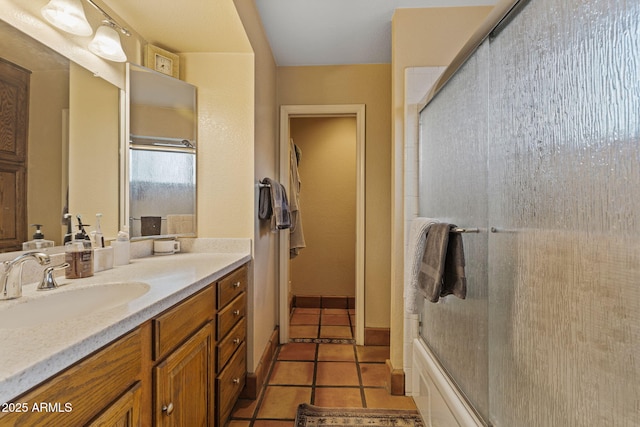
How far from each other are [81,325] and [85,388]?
0.13 metres

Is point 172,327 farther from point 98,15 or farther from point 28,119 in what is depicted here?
point 98,15

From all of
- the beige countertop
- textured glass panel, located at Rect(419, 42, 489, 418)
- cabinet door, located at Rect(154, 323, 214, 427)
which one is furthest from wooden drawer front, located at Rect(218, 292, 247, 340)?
textured glass panel, located at Rect(419, 42, 489, 418)

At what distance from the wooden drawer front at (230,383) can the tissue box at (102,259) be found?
70 centimetres

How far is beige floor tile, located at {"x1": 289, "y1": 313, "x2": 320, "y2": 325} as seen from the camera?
3.11 m

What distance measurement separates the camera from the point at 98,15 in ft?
4.87

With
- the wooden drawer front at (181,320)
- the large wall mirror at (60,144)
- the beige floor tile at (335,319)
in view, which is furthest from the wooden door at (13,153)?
the beige floor tile at (335,319)

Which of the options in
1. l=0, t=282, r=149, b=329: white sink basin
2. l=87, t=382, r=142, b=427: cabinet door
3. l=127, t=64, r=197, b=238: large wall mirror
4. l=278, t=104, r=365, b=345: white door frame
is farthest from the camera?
l=278, t=104, r=365, b=345: white door frame

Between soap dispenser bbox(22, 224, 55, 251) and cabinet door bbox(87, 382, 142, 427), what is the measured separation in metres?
0.69

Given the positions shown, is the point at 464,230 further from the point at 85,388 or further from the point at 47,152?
the point at 47,152

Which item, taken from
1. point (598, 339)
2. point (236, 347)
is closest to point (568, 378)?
point (598, 339)

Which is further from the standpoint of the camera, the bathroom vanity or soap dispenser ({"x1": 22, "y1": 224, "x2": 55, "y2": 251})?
soap dispenser ({"x1": 22, "y1": 224, "x2": 55, "y2": 251})

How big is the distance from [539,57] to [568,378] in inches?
31.8

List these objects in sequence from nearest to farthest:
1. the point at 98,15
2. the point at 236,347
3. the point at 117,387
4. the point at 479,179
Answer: the point at 117,387, the point at 479,179, the point at 98,15, the point at 236,347

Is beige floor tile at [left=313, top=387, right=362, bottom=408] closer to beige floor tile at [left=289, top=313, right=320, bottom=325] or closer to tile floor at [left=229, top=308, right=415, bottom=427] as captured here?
tile floor at [left=229, top=308, right=415, bottom=427]
